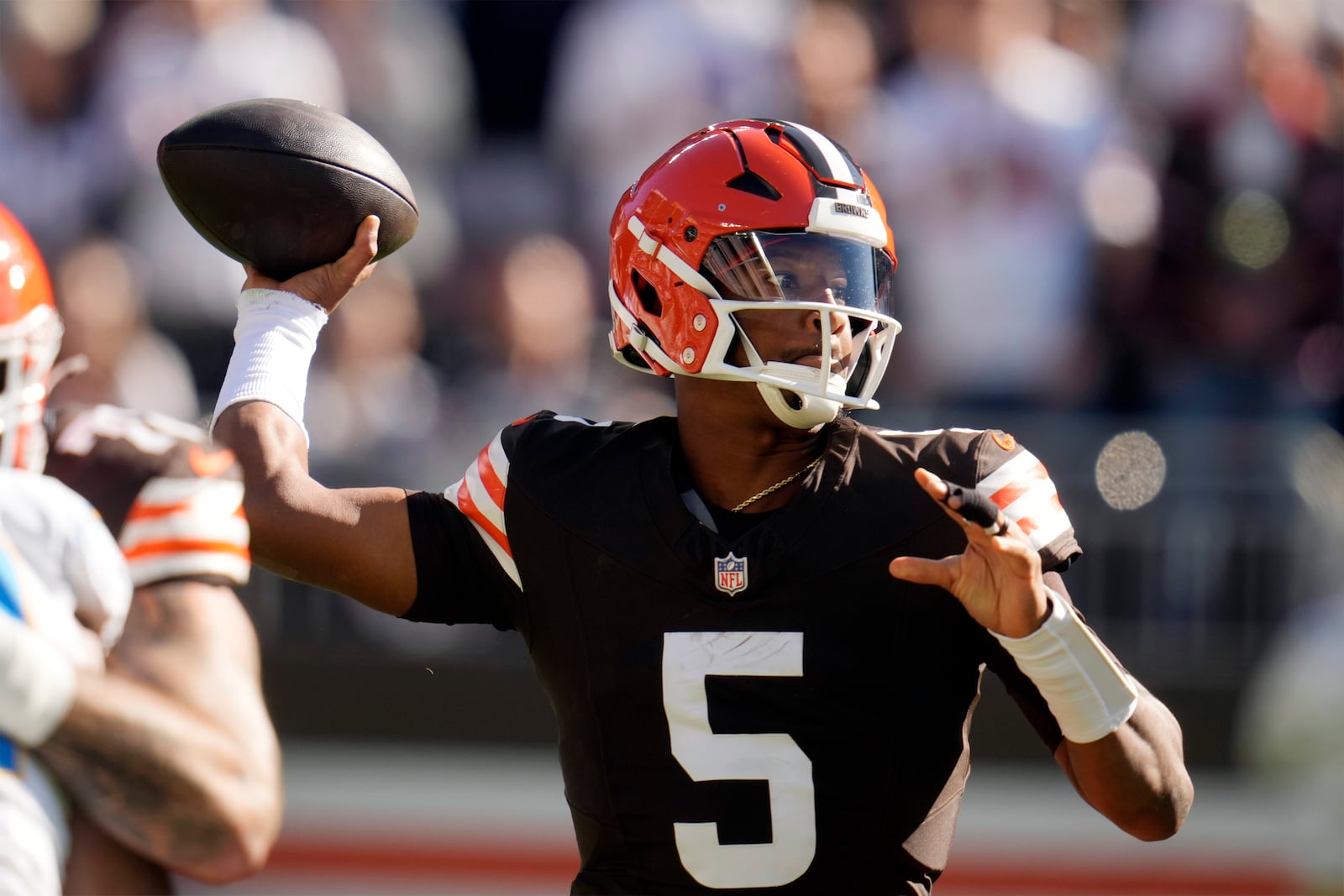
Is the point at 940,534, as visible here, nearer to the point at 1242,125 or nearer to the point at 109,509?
the point at 109,509

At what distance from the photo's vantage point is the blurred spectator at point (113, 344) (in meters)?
6.10

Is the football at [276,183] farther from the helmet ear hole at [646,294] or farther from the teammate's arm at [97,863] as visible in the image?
the teammate's arm at [97,863]

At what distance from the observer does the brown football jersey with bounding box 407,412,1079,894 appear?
2.57m

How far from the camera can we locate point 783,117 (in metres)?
6.49

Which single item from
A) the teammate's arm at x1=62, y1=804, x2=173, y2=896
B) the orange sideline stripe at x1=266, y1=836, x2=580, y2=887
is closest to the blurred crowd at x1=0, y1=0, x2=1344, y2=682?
the orange sideline stripe at x1=266, y1=836, x2=580, y2=887

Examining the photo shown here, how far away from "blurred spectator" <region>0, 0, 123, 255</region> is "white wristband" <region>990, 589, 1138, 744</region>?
5.37 metres

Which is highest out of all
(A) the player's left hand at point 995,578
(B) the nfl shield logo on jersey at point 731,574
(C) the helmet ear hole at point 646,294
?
(C) the helmet ear hole at point 646,294

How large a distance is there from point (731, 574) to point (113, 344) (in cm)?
420

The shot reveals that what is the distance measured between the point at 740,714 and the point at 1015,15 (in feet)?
16.3

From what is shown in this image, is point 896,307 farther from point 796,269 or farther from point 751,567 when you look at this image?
point 751,567

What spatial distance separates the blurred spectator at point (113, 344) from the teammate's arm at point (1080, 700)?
170 inches

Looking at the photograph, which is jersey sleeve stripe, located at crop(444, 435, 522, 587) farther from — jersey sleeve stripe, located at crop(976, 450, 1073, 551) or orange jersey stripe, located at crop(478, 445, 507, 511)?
jersey sleeve stripe, located at crop(976, 450, 1073, 551)

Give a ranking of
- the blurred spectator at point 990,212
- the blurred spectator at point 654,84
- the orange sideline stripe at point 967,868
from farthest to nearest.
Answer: the blurred spectator at point 654,84 → the blurred spectator at point 990,212 → the orange sideline stripe at point 967,868

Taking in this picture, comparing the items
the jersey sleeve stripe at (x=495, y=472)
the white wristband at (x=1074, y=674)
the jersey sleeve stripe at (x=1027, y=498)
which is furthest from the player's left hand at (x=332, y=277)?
the white wristband at (x=1074, y=674)
